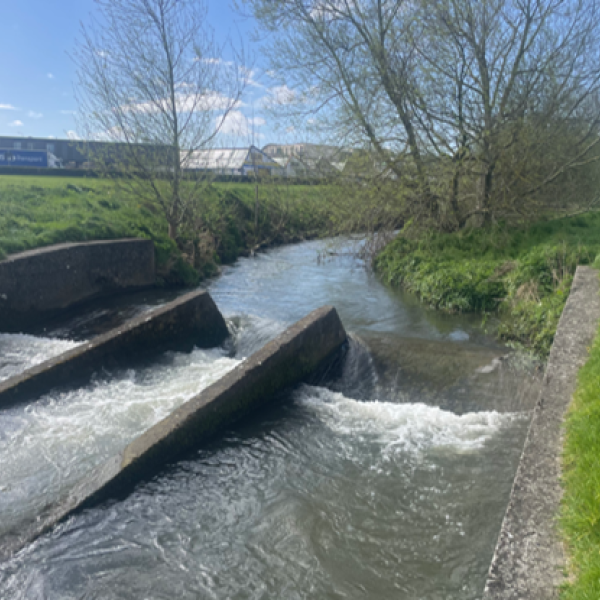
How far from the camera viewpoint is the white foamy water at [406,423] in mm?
5660

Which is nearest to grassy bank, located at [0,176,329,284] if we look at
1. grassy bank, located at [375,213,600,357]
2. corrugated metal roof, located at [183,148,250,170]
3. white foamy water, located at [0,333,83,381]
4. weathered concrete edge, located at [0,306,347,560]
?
corrugated metal roof, located at [183,148,250,170]

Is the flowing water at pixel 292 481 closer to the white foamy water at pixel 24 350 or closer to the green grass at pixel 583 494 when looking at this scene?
the white foamy water at pixel 24 350

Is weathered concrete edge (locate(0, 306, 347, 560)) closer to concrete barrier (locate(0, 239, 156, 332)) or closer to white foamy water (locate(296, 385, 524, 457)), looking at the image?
white foamy water (locate(296, 385, 524, 457))

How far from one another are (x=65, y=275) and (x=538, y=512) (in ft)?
33.2

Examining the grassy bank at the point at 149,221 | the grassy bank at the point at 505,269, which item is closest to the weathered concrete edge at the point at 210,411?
the grassy bank at the point at 505,269

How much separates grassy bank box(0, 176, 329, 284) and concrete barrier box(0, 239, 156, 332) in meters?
0.56

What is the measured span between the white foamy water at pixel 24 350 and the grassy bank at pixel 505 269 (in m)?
7.31

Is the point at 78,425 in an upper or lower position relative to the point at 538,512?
lower

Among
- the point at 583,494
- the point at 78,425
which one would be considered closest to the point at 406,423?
the point at 583,494

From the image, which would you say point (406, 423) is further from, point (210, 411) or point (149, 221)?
point (149, 221)

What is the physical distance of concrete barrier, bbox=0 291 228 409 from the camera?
21.3 feet

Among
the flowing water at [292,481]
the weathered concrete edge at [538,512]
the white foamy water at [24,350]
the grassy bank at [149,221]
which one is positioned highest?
the grassy bank at [149,221]

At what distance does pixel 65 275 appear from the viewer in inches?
432

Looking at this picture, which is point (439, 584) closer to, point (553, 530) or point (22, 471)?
point (553, 530)
